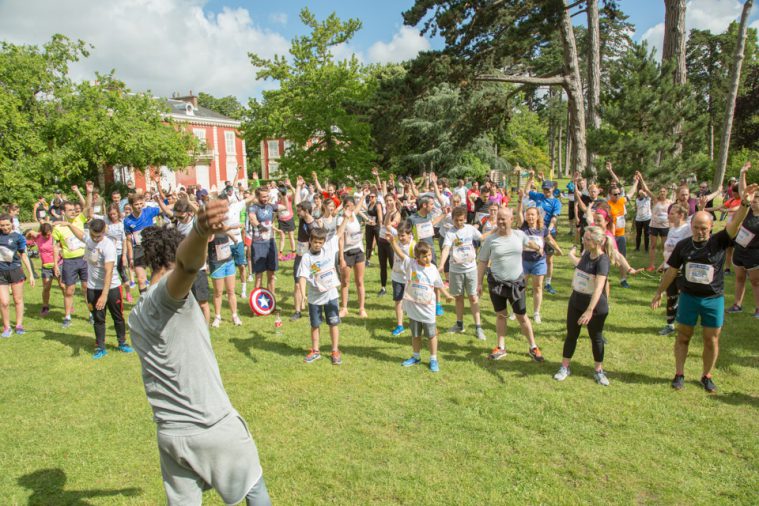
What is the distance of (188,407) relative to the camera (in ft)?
7.70

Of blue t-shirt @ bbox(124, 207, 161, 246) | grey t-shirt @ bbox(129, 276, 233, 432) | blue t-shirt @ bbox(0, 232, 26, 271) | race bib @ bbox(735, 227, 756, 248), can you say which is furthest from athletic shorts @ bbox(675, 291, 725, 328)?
blue t-shirt @ bbox(0, 232, 26, 271)

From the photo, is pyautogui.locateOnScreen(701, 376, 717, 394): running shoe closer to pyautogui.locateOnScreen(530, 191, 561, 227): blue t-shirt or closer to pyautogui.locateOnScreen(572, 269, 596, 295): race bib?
pyautogui.locateOnScreen(572, 269, 596, 295): race bib

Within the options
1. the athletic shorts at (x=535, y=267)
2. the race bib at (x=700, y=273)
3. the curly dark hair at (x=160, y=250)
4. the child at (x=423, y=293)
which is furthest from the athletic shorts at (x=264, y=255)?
the race bib at (x=700, y=273)

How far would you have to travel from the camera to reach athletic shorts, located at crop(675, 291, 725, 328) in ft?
16.5

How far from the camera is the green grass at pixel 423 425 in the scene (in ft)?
12.6

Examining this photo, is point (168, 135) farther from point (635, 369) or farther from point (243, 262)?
point (635, 369)

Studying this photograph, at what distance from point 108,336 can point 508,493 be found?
6.74 metres

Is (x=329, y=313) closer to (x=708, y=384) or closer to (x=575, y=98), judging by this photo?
(x=708, y=384)

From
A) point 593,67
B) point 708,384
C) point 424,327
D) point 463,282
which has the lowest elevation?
point 708,384

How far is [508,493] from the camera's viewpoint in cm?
373

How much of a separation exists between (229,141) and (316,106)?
30.0m

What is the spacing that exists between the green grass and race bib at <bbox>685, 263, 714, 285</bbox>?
127cm

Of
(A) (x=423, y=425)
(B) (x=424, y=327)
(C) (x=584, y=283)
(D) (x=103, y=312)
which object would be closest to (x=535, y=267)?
(C) (x=584, y=283)

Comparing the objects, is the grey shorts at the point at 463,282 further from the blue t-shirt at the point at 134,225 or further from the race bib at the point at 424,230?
the blue t-shirt at the point at 134,225
